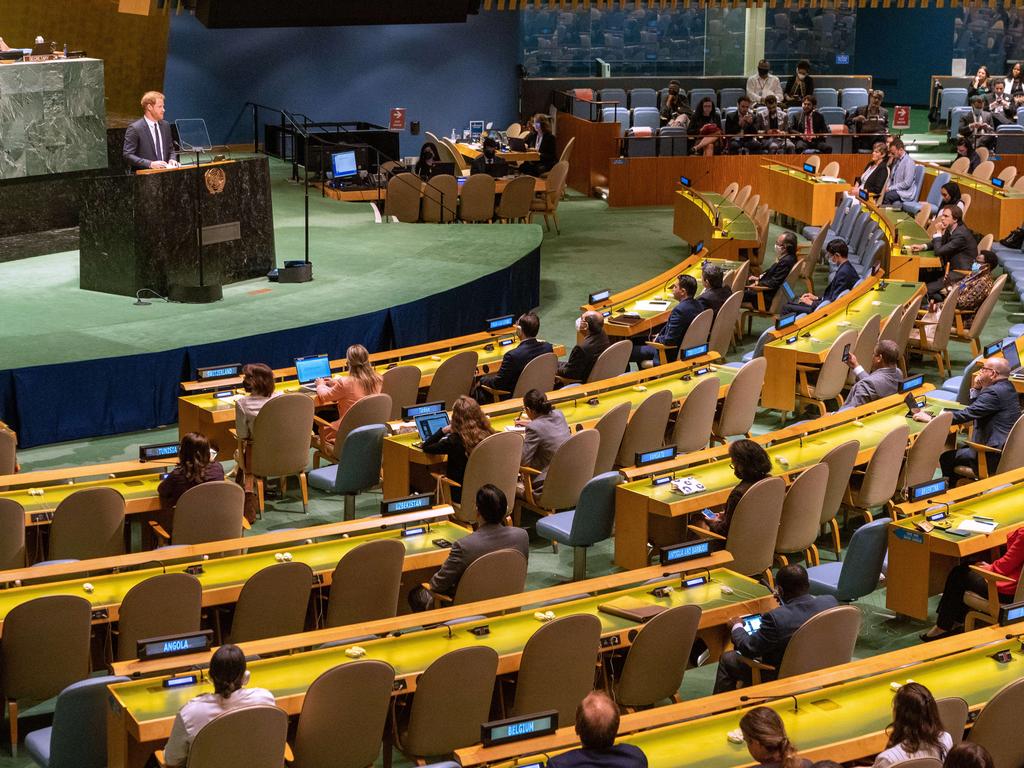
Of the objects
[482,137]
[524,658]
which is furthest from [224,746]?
[482,137]

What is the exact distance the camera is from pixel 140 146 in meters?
11.8

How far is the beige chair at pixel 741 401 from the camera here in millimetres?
9180

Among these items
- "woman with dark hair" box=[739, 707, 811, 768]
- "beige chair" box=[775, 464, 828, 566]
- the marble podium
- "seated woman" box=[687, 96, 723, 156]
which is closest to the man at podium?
the marble podium

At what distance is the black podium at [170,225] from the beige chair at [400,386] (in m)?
3.27

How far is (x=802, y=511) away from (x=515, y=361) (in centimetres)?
306

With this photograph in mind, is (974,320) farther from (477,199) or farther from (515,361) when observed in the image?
(477,199)

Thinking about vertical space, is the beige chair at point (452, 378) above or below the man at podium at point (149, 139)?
below

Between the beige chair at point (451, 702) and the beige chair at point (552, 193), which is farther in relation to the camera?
the beige chair at point (552, 193)

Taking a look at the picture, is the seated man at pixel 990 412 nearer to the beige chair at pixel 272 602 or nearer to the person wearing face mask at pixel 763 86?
the beige chair at pixel 272 602

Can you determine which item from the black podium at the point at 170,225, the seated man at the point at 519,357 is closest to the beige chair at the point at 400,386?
the seated man at the point at 519,357

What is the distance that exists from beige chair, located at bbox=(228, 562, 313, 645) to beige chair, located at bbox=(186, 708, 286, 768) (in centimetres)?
128

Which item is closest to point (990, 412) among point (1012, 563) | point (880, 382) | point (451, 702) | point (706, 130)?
point (880, 382)

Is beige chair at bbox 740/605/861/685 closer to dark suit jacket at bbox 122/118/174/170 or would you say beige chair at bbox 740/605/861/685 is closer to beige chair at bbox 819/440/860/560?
beige chair at bbox 819/440/860/560

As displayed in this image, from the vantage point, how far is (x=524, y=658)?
5293 mm
